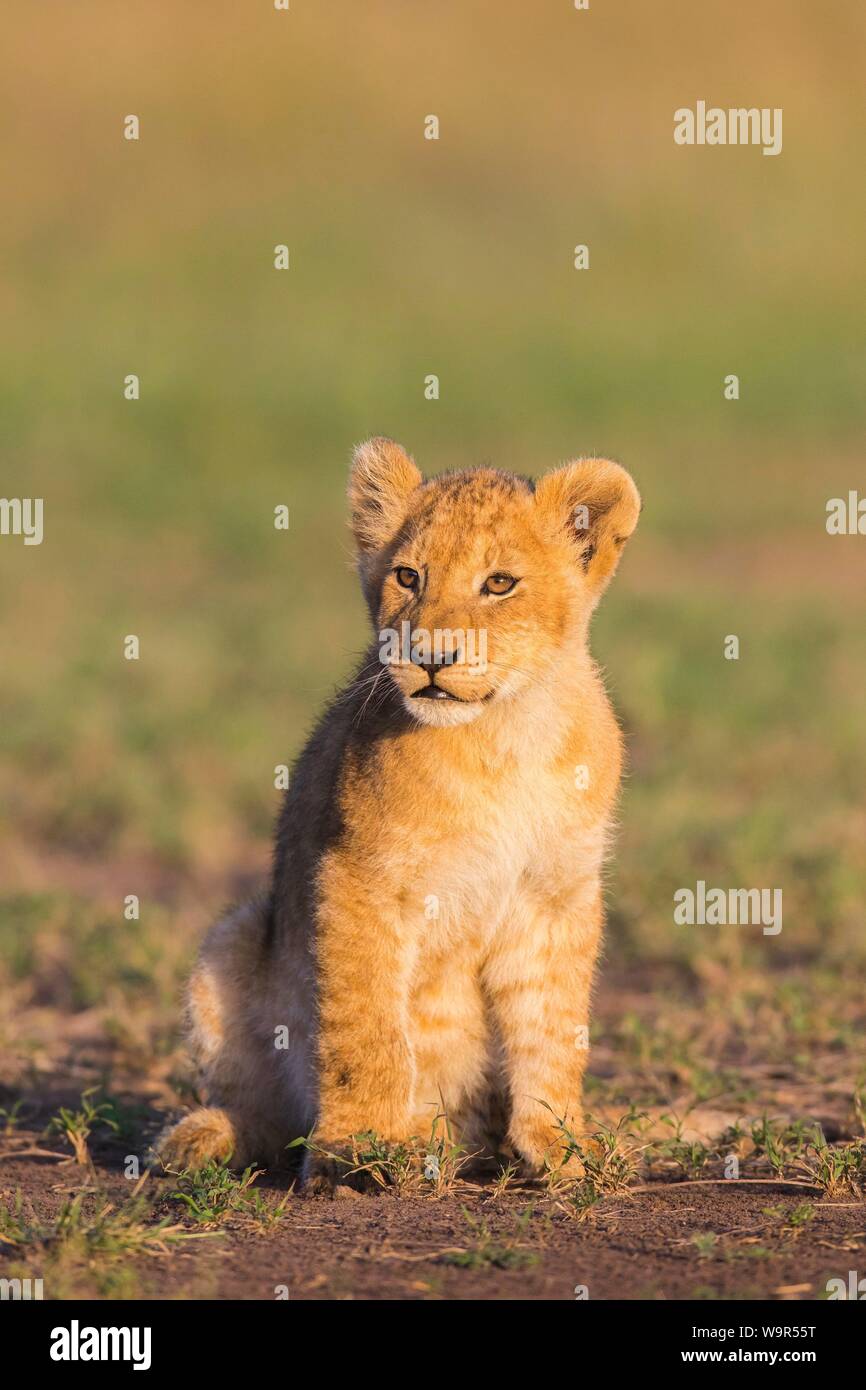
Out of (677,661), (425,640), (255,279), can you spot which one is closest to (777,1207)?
(425,640)

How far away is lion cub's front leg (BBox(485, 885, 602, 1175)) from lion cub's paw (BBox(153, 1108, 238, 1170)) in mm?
918

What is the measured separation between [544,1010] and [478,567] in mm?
1374

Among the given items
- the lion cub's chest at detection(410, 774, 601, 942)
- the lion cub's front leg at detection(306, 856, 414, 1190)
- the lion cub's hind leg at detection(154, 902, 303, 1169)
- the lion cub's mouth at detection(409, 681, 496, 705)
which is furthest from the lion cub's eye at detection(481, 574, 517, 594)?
the lion cub's hind leg at detection(154, 902, 303, 1169)

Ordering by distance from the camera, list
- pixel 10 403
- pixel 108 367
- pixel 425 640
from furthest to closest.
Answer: pixel 108 367 → pixel 10 403 → pixel 425 640

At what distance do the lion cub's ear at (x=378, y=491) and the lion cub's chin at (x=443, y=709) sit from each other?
72 centimetres

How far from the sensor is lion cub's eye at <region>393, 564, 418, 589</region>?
554 cm

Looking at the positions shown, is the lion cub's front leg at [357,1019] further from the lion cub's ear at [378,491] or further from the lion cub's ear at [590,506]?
the lion cub's ear at [590,506]

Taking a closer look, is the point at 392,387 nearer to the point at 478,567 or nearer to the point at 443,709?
the point at 478,567

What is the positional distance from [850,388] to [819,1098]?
66.7 feet

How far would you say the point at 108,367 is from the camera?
26.1 m

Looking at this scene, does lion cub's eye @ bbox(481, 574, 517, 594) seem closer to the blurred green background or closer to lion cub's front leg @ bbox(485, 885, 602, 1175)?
the blurred green background

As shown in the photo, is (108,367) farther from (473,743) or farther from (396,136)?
(473,743)

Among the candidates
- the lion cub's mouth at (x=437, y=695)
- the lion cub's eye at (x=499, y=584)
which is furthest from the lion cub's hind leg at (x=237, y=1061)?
the lion cub's eye at (x=499, y=584)

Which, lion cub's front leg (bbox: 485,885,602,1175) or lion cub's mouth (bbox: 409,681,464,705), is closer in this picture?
lion cub's mouth (bbox: 409,681,464,705)
